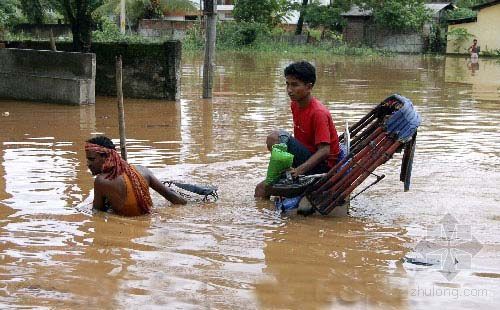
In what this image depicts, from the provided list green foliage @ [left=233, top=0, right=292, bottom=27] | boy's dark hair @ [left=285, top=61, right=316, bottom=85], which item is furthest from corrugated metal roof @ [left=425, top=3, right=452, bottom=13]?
boy's dark hair @ [left=285, top=61, right=316, bottom=85]

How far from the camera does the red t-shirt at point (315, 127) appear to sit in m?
6.22

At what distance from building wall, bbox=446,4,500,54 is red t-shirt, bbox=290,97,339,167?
36294 millimetres

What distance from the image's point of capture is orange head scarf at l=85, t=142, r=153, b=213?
596 cm

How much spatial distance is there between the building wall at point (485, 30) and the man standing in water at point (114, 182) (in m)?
37.2

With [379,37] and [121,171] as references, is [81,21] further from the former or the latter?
[379,37]

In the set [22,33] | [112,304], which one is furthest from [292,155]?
[22,33]

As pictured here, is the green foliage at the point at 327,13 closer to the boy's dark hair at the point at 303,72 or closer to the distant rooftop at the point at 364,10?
the distant rooftop at the point at 364,10

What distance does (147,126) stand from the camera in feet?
38.1

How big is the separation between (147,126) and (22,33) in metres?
25.1

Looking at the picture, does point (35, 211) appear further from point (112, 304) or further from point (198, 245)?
point (112, 304)

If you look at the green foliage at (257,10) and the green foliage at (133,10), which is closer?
the green foliage at (133,10)

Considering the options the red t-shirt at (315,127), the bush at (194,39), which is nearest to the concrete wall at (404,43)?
the bush at (194,39)

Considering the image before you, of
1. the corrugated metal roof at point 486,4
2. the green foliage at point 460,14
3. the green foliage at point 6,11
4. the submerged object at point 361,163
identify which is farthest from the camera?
the green foliage at point 460,14

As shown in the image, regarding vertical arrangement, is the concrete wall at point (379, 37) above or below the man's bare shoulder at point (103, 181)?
above
